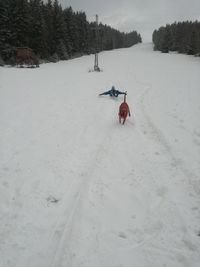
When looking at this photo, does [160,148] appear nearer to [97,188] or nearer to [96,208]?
[97,188]

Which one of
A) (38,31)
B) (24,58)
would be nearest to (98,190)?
(24,58)

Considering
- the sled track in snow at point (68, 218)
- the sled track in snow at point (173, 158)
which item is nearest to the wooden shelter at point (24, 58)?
the sled track in snow at point (173, 158)

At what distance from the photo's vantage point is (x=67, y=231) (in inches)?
193

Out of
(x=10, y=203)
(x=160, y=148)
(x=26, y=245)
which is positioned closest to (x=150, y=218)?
(x=26, y=245)

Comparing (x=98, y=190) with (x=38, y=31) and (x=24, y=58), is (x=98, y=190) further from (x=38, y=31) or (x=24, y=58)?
(x=38, y=31)

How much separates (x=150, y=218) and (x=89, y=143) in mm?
4305

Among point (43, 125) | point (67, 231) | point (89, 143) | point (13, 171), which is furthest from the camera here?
point (43, 125)

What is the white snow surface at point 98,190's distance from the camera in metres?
4.50

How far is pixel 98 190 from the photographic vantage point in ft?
20.4

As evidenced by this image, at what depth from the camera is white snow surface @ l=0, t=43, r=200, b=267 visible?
14.8 feet

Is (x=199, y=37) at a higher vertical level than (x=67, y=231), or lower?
higher

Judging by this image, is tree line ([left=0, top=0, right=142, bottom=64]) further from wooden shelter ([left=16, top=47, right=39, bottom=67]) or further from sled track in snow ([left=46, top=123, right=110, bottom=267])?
sled track in snow ([left=46, top=123, right=110, bottom=267])

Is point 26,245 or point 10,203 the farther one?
point 10,203

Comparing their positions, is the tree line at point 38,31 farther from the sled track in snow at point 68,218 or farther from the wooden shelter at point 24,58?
the sled track in snow at point 68,218
